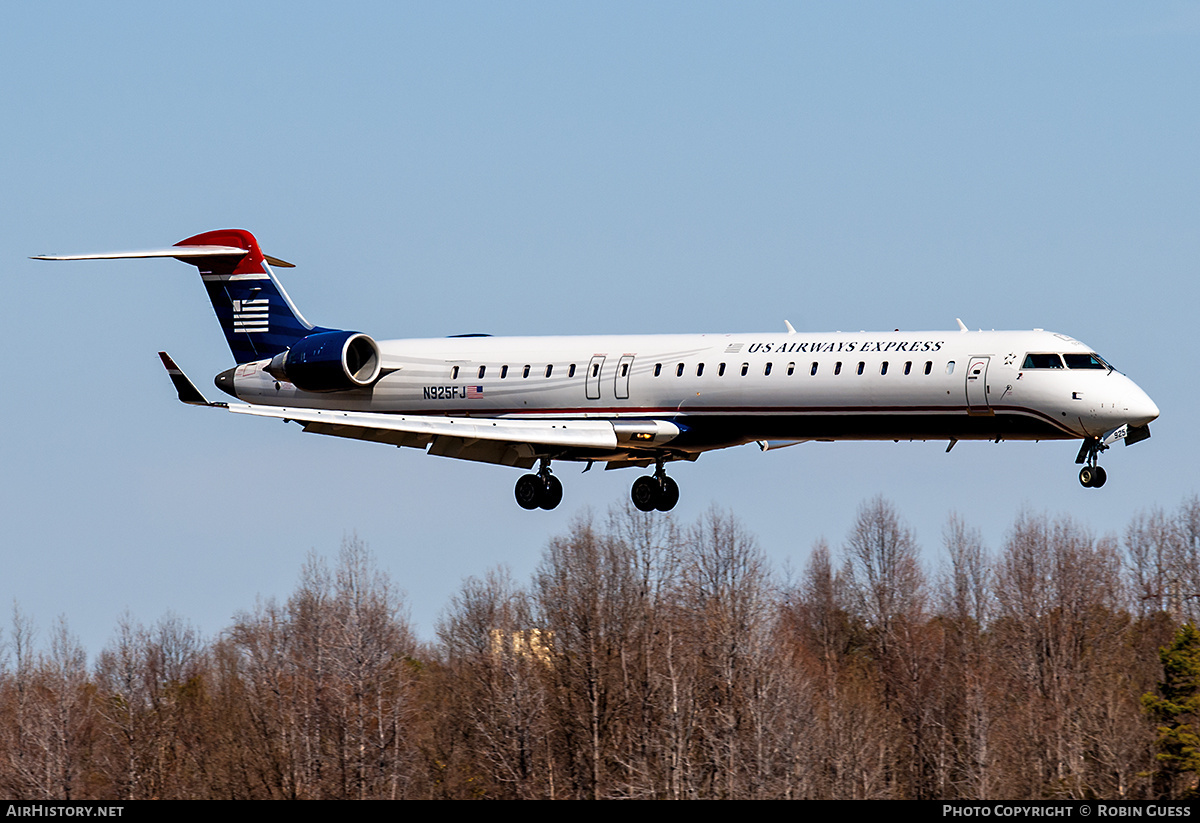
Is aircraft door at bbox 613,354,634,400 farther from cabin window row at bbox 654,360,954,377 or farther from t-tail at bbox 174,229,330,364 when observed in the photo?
t-tail at bbox 174,229,330,364

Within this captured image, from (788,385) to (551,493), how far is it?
7.22 m

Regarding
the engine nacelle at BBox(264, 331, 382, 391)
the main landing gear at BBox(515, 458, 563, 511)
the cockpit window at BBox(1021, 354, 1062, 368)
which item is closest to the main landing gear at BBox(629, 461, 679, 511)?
the main landing gear at BBox(515, 458, 563, 511)

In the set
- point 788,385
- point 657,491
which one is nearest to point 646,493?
point 657,491

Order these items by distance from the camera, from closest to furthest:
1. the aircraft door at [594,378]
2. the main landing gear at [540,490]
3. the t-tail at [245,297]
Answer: the aircraft door at [594,378], the main landing gear at [540,490], the t-tail at [245,297]

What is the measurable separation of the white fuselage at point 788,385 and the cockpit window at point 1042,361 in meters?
0.06

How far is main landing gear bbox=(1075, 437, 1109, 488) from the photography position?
34281 mm

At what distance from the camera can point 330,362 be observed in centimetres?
4059

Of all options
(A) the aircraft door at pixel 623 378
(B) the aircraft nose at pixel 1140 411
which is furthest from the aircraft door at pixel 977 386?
(A) the aircraft door at pixel 623 378

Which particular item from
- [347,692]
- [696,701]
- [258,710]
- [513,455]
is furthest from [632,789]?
[513,455]

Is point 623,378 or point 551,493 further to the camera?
point 551,493

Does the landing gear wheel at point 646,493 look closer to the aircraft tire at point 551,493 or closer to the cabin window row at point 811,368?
the aircraft tire at point 551,493

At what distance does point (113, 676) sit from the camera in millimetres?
77875

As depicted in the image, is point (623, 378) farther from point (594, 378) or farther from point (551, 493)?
Answer: point (551, 493)

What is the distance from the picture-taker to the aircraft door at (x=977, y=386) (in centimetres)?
3419
